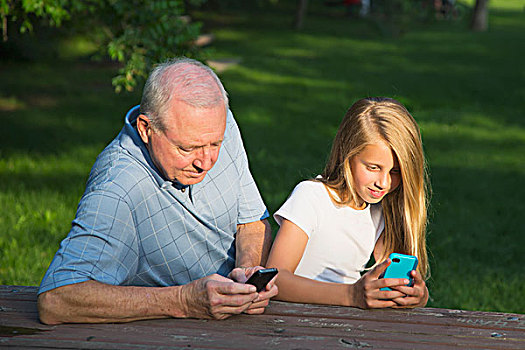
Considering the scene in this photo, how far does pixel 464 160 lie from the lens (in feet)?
29.4

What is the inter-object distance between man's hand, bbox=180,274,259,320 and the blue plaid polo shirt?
0.93ft

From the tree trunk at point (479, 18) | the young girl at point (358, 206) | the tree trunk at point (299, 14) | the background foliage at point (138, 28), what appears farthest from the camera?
the tree trunk at point (479, 18)

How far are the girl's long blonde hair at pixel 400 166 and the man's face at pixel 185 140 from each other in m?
0.71

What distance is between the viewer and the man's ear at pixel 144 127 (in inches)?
98.7

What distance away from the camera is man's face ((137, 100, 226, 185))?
244 centimetres

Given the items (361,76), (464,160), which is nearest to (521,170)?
(464,160)

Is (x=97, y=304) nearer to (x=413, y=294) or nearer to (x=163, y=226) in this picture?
(x=163, y=226)

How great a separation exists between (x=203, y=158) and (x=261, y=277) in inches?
20.7

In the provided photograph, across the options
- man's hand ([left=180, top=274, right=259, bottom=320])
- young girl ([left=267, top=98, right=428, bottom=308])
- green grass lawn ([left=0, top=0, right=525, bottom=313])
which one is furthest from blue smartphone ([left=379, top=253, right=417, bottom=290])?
Answer: green grass lawn ([left=0, top=0, right=525, bottom=313])

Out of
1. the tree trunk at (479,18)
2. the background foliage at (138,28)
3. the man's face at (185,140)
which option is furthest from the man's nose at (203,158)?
the tree trunk at (479,18)

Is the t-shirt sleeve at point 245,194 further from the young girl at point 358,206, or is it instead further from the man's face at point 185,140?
the man's face at point 185,140

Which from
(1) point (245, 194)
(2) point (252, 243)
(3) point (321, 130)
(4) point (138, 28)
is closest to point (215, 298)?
(2) point (252, 243)

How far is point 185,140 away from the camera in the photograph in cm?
246

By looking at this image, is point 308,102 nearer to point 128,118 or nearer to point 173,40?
point 173,40
